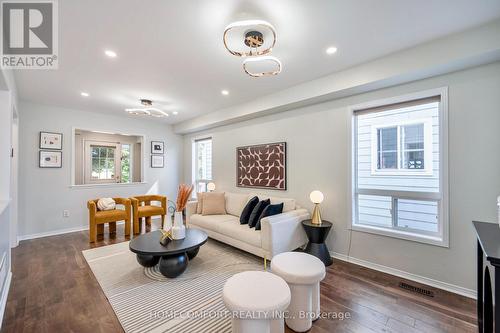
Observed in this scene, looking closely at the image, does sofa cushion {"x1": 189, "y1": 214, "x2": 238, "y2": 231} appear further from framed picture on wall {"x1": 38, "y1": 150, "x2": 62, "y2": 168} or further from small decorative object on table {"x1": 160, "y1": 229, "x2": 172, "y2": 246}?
framed picture on wall {"x1": 38, "y1": 150, "x2": 62, "y2": 168}

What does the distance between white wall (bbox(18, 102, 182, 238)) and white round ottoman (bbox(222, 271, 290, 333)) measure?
474 cm

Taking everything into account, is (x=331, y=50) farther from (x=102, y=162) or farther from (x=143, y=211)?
(x=102, y=162)

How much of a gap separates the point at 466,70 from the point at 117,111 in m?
5.82

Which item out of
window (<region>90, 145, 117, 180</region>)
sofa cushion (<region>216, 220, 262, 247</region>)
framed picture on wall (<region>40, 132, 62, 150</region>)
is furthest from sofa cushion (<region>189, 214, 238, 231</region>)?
window (<region>90, 145, 117, 180</region>)

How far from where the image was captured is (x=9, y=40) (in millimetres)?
2164

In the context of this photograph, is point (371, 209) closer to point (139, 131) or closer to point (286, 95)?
point (286, 95)

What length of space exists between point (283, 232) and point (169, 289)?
4.97 ft

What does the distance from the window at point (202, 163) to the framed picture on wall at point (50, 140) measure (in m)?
2.91

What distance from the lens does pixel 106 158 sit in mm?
6719

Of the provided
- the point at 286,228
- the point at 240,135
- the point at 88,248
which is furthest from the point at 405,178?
the point at 88,248

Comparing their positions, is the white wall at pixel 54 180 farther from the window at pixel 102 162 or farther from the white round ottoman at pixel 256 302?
the white round ottoman at pixel 256 302

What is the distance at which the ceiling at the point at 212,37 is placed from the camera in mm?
1784

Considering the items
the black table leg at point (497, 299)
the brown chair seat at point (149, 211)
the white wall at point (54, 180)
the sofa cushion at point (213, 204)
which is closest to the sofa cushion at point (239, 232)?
the sofa cushion at point (213, 204)

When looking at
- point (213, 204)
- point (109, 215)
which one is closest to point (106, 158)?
point (109, 215)
